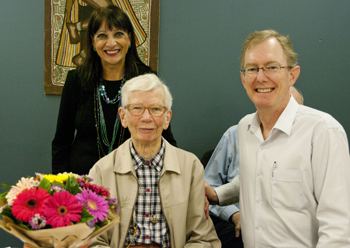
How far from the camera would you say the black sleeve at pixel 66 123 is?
204 centimetres

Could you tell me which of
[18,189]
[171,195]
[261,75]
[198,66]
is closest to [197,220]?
[171,195]

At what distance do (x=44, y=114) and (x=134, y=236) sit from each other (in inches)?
70.5

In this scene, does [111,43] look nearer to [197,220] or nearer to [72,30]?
[72,30]

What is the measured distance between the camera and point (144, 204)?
1.56 meters

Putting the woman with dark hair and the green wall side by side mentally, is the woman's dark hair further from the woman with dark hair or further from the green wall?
the green wall

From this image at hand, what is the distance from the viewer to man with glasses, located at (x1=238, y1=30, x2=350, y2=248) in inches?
52.8

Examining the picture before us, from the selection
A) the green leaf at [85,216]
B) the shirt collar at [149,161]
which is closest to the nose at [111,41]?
the shirt collar at [149,161]

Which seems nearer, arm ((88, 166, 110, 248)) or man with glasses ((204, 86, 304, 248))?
arm ((88, 166, 110, 248))

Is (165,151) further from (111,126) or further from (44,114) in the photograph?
(44,114)

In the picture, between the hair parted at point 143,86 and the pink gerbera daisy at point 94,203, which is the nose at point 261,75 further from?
the pink gerbera daisy at point 94,203

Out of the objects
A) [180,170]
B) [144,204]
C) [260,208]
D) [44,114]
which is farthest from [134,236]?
[44,114]

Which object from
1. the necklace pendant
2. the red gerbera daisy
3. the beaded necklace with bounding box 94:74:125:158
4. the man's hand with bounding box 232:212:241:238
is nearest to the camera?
the red gerbera daisy

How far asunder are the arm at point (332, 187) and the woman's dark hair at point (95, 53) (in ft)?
4.04

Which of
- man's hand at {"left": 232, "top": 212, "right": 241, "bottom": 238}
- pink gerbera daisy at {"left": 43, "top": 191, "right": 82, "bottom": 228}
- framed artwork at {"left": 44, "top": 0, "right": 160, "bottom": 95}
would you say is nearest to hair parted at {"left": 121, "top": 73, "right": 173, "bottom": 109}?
pink gerbera daisy at {"left": 43, "top": 191, "right": 82, "bottom": 228}
